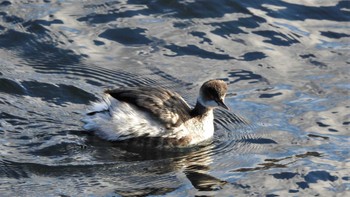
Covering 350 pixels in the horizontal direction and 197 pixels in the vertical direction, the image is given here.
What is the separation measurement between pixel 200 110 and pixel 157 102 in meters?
0.68

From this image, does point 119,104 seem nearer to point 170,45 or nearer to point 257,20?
point 170,45

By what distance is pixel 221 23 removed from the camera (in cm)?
1386

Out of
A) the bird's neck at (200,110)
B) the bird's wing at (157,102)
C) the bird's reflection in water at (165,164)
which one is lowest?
the bird's reflection in water at (165,164)

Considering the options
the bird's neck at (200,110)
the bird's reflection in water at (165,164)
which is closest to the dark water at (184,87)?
the bird's reflection in water at (165,164)

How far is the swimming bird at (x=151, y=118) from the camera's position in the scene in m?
10.5

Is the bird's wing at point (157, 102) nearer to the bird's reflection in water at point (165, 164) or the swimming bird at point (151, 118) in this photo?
the swimming bird at point (151, 118)

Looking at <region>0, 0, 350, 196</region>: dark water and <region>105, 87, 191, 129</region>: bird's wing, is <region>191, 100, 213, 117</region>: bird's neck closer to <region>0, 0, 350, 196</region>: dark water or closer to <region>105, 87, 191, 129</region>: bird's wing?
<region>105, 87, 191, 129</region>: bird's wing

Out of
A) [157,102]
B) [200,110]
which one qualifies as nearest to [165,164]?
[157,102]

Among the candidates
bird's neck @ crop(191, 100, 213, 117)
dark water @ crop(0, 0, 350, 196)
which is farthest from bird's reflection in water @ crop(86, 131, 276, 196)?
bird's neck @ crop(191, 100, 213, 117)

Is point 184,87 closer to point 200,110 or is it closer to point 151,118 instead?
point 200,110

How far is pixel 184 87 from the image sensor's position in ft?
39.7

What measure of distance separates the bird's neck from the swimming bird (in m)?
0.06

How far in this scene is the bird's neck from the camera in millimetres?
10938

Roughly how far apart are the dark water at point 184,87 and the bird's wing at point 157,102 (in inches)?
16.4
